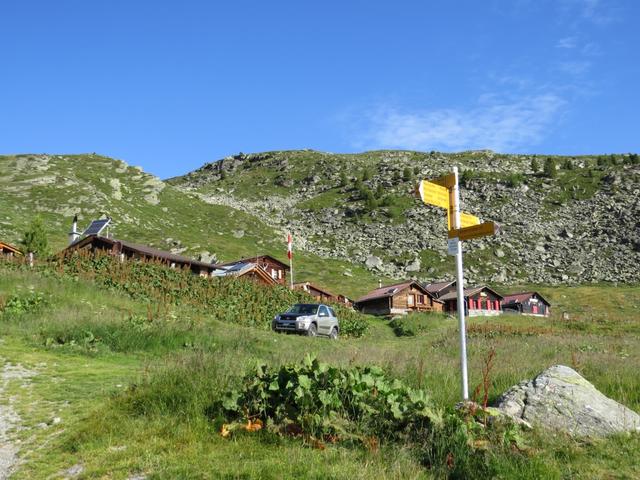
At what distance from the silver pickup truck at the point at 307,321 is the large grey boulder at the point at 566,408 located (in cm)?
1852

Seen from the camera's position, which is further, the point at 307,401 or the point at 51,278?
the point at 51,278

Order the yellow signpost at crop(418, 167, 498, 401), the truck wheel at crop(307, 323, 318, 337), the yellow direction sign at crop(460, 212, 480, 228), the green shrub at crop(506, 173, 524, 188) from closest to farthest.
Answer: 1. the yellow signpost at crop(418, 167, 498, 401)
2. the yellow direction sign at crop(460, 212, 480, 228)
3. the truck wheel at crop(307, 323, 318, 337)
4. the green shrub at crop(506, 173, 524, 188)

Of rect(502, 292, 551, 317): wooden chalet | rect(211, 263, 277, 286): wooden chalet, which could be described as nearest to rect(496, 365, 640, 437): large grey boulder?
rect(211, 263, 277, 286): wooden chalet

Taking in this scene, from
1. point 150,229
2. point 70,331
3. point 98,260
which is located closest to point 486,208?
point 150,229

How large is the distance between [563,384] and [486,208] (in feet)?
384

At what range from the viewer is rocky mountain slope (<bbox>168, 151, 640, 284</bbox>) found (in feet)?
318

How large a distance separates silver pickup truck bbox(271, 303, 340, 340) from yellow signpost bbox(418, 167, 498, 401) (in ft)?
59.5

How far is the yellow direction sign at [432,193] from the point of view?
779cm

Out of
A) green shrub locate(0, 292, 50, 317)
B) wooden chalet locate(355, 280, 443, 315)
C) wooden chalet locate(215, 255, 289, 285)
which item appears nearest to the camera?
green shrub locate(0, 292, 50, 317)

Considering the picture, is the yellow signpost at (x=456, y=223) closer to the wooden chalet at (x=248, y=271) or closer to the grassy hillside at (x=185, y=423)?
the grassy hillside at (x=185, y=423)

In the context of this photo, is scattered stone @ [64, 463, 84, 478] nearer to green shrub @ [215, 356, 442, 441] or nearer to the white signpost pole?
green shrub @ [215, 356, 442, 441]

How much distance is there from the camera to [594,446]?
6078 millimetres

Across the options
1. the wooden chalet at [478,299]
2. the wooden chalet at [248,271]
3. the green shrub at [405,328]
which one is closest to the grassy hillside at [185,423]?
the green shrub at [405,328]

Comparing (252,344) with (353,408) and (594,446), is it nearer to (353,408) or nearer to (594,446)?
(353,408)
